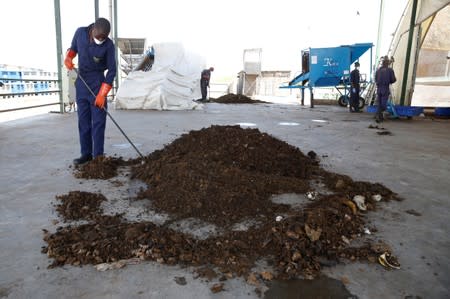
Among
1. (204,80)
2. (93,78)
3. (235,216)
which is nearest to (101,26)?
(93,78)

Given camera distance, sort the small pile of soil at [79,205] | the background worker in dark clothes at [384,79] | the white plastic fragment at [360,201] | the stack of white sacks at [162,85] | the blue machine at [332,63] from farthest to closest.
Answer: the blue machine at [332,63] < the stack of white sacks at [162,85] < the background worker in dark clothes at [384,79] < the white plastic fragment at [360,201] < the small pile of soil at [79,205]

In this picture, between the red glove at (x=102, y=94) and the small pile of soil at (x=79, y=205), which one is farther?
the red glove at (x=102, y=94)

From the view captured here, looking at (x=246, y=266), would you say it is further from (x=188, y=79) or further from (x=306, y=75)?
(x=306, y=75)

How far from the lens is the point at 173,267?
75.1 inches

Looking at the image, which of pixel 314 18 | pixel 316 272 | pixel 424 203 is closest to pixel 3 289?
pixel 316 272

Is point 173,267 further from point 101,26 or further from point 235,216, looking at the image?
point 101,26

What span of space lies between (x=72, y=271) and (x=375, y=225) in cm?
206

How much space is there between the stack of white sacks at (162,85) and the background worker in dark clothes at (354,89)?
5.29 metres

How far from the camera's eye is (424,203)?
9.84 ft

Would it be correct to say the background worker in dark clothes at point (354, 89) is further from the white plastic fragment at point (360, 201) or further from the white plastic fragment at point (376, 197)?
the white plastic fragment at point (360, 201)

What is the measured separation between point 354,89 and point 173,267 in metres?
11.4

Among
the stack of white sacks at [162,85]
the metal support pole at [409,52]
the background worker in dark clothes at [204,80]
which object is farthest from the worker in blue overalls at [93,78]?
the background worker in dark clothes at [204,80]

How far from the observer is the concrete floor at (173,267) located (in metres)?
1.74

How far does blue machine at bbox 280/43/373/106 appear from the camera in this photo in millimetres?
11992
